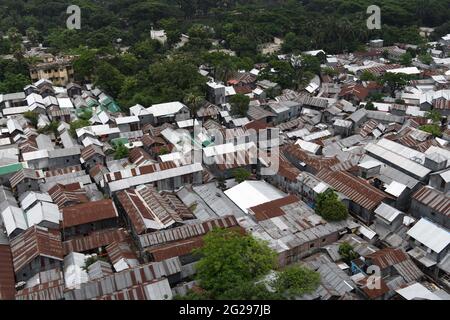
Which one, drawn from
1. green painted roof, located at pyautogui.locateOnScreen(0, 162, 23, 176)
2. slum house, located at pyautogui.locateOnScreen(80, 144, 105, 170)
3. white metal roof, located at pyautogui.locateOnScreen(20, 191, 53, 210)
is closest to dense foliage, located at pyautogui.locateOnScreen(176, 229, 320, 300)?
white metal roof, located at pyautogui.locateOnScreen(20, 191, 53, 210)

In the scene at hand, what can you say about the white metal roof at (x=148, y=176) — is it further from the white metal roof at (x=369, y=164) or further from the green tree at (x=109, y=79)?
the green tree at (x=109, y=79)

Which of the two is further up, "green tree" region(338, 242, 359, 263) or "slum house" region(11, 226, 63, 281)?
"slum house" region(11, 226, 63, 281)

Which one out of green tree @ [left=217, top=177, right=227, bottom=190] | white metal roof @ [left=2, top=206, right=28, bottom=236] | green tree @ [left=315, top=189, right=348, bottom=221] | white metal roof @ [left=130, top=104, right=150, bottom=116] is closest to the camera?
white metal roof @ [left=2, top=206, right=28, bottom=236]

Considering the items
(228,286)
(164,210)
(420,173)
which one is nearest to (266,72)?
(420,173)

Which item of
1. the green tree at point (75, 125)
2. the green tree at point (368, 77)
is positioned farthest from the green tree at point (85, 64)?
the green tree at point (368, 77)

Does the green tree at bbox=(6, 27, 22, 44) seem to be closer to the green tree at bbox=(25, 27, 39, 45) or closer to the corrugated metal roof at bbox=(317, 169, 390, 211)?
the green tree at bbox=(25, 27, 39, 45)

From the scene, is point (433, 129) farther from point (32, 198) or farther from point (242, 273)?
point (32, 198)
